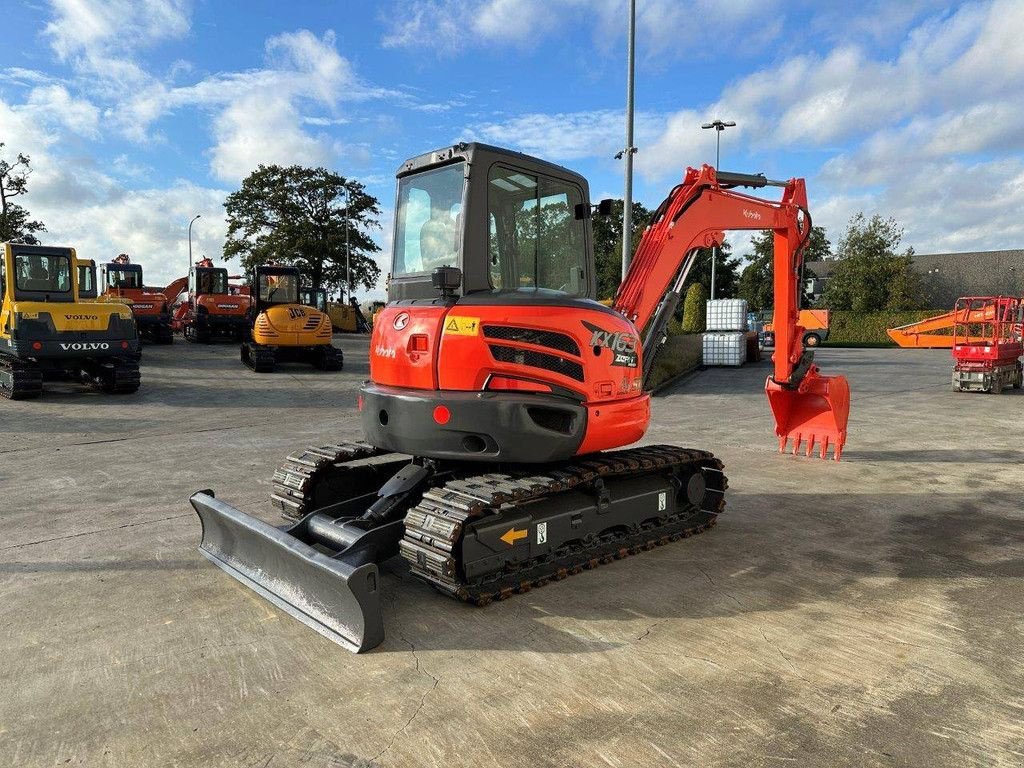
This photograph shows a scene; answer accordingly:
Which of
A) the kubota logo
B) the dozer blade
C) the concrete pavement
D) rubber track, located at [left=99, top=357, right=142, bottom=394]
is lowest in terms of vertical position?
the concrete pavement

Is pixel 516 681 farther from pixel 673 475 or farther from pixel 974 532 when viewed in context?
pixel 974 532

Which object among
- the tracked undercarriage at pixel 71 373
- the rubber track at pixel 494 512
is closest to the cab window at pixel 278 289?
the tracked undercarriage at pixel 71 373

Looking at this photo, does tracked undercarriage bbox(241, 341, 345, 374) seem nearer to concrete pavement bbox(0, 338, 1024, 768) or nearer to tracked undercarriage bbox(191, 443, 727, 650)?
concrete pavement bbox(0, 338, 1024, 768)

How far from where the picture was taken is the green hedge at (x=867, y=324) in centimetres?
4431

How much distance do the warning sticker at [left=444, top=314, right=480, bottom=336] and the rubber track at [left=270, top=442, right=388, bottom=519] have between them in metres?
1.42

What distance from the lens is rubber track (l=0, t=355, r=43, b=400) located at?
13.8 meters

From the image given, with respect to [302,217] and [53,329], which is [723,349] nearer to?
[53,329]

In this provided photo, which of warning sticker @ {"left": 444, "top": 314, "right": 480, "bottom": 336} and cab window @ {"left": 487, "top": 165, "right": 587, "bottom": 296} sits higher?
cab window @ {"left": 487, "top": 165, "right": 587, "bottom": 296}

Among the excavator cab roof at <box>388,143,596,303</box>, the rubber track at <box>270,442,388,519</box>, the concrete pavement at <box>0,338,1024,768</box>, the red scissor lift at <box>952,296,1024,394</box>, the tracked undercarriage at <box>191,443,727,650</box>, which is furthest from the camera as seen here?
the red scissor lift at <box>952,296,1024,394</box>

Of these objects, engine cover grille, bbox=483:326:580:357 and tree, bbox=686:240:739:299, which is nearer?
engine cover grille, bbox=483:326:580:357

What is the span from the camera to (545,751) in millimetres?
3006

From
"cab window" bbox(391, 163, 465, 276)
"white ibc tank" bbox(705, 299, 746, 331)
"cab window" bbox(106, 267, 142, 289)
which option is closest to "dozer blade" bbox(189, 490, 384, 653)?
"cab window" bbox(391, 163, 465, 276)

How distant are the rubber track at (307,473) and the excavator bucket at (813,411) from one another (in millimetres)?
5534

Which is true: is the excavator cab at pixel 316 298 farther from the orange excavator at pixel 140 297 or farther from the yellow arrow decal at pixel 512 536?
the yellow arrow decal at pixel 512 536
